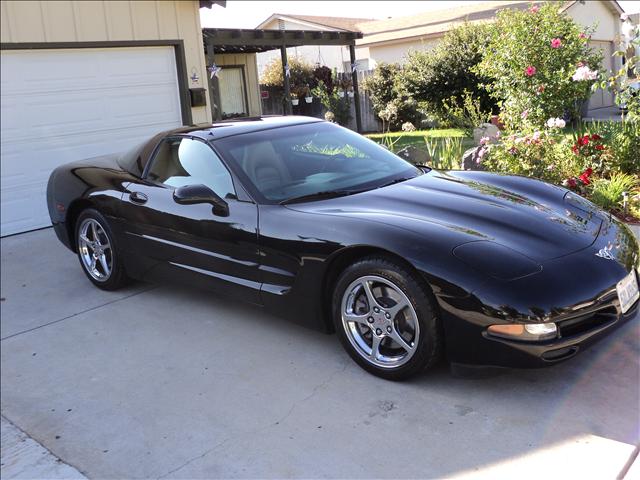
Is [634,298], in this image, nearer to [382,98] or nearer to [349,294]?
[349,294]

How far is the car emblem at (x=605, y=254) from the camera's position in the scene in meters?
3.29

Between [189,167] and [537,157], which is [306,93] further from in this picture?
[189,167]

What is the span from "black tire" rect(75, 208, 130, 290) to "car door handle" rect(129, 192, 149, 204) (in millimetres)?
439

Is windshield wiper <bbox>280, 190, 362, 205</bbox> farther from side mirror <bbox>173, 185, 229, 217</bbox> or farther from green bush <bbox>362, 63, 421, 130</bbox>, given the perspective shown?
green bush <bbox>362, 63, 421, 130</bbox>

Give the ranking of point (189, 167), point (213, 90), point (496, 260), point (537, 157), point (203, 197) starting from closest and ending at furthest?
point (496, 260), point (203, 197), point (189, 167), point (537, 157), point (213, 90)

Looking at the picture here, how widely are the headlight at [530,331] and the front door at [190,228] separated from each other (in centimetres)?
163

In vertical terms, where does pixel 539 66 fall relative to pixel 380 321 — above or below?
above

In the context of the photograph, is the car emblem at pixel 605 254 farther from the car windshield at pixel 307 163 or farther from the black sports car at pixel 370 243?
Answer: the car windshield at pixel 307 163

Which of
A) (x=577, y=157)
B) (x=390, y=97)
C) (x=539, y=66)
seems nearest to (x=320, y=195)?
(x=577, y=157)

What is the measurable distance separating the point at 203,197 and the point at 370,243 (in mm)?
1336

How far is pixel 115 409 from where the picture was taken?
356 cm

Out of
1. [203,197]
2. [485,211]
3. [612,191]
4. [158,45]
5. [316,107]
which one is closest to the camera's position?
[485,211]

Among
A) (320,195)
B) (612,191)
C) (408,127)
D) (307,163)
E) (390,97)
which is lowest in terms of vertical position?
(612,191)

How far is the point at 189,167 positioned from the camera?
4629 millimetres
